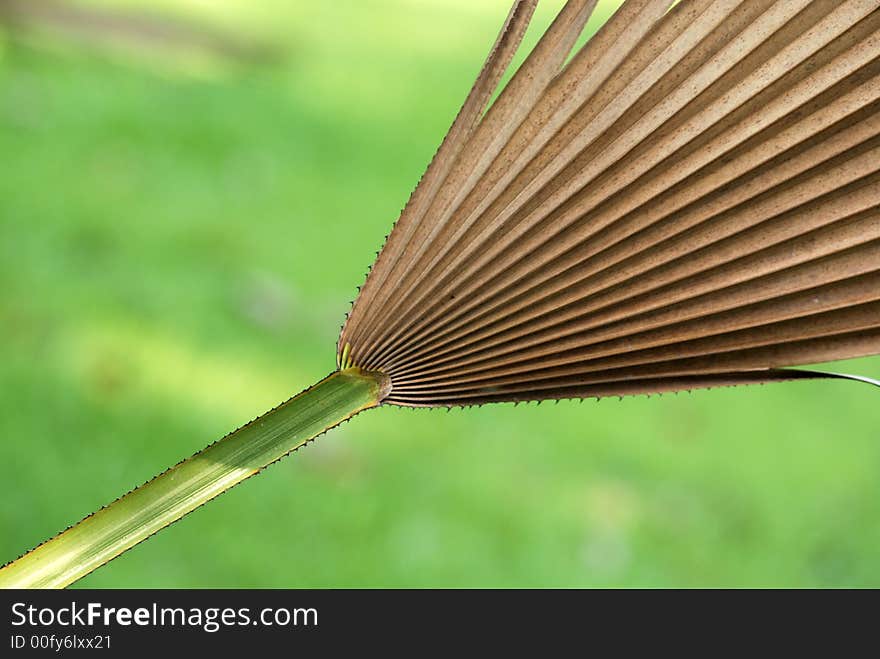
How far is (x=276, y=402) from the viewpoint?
3455 millimetres

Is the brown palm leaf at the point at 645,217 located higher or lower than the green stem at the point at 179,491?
higher

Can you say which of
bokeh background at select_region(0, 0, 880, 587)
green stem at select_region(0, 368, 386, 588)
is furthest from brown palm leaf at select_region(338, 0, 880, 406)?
bokeh background at select_region(0, 0, 880, 587)

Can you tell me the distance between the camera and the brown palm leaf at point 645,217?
766 millimetres

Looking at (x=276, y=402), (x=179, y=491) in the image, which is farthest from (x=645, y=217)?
(x=276, y=402)

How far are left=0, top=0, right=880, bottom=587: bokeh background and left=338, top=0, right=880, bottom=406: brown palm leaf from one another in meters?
2.26

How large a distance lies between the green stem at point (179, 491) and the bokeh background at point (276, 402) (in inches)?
88.1

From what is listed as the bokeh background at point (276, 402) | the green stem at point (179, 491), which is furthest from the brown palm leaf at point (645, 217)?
the bokeh background at point (276, 402)

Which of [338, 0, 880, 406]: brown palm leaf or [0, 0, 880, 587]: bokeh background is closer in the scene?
[338, 0, 880, 406]: brown palm leaf

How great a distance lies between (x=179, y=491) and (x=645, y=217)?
0.38 m

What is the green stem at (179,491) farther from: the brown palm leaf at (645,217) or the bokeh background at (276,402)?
the bokeh background at (276,402)

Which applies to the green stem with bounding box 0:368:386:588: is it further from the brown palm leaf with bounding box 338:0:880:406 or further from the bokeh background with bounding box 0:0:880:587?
the bokeh background with bounding box 0:0:880:587

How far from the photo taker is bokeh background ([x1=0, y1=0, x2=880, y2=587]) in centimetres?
319
